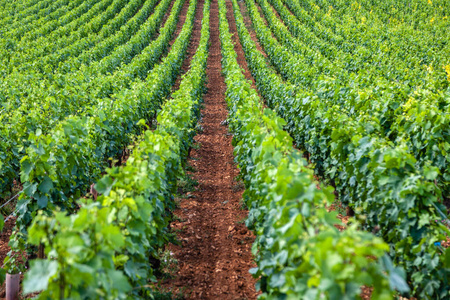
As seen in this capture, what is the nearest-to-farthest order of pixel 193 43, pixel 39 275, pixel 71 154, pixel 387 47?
pixel 39 275 < pixel 71 154 < pixel 387 47 < pixel 193 43

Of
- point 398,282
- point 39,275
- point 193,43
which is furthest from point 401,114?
point 193,43

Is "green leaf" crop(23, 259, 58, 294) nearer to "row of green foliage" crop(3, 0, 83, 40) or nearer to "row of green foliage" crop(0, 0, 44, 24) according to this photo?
"row of green foliage" crop(3, 0, 83, 40)

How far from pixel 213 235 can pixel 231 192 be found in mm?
1767

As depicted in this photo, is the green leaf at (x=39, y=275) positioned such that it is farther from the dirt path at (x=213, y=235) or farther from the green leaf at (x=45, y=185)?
the dirt path at (x=213, y=235)

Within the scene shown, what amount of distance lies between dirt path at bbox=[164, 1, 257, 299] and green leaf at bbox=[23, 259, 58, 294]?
2992 mm

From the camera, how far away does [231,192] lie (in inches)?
338

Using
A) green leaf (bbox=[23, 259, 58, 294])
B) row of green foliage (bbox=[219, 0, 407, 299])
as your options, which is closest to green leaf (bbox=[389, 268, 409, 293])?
row of green foliage (bbox=[219, 0, 407, 299])

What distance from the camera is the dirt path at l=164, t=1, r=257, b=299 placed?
5613 millimetres

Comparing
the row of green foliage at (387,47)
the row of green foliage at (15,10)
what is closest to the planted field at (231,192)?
the row of green foliage at (387,47)

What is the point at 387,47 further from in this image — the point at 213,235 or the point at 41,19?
the point at 41,19

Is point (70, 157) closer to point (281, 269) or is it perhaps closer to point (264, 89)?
point (281, 269)

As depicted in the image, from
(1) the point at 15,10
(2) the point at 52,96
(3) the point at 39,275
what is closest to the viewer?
(3) the point at 39,275

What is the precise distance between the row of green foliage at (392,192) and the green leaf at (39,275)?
88.1 inches

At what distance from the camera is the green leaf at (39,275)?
8.25ft
